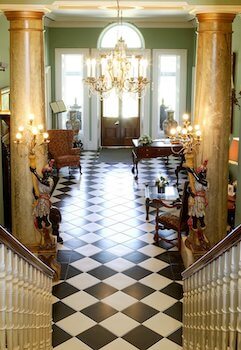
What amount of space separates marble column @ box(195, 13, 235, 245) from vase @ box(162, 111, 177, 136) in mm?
8362

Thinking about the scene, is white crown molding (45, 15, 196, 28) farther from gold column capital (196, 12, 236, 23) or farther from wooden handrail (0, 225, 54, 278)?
wooden handrail (0, 225, 54, 278)

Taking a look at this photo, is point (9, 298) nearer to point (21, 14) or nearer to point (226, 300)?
point (226, 300)

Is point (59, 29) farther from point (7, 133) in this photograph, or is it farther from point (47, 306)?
point (47, 306)

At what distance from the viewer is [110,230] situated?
32.8ft

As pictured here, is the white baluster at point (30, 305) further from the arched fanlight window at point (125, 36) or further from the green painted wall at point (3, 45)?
the arched fanlight window at point (125, 36)

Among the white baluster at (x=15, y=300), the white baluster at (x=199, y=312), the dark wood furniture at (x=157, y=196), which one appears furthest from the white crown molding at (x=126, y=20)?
the white baluster at (x=15, y=300)

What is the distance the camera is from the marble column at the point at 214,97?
7.27m

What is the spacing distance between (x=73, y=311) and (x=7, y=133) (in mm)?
4464

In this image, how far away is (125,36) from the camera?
16844 mm

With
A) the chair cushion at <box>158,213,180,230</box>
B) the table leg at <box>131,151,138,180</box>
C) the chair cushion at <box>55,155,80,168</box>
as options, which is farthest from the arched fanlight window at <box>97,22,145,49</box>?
the chair cushion at <box>158,213,180,230</box>

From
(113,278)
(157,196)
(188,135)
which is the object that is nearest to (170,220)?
(157,196)

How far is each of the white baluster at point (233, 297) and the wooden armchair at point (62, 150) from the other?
10721 mm

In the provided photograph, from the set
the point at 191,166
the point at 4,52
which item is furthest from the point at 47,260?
the point at 4,52

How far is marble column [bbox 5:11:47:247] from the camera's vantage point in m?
7.33
